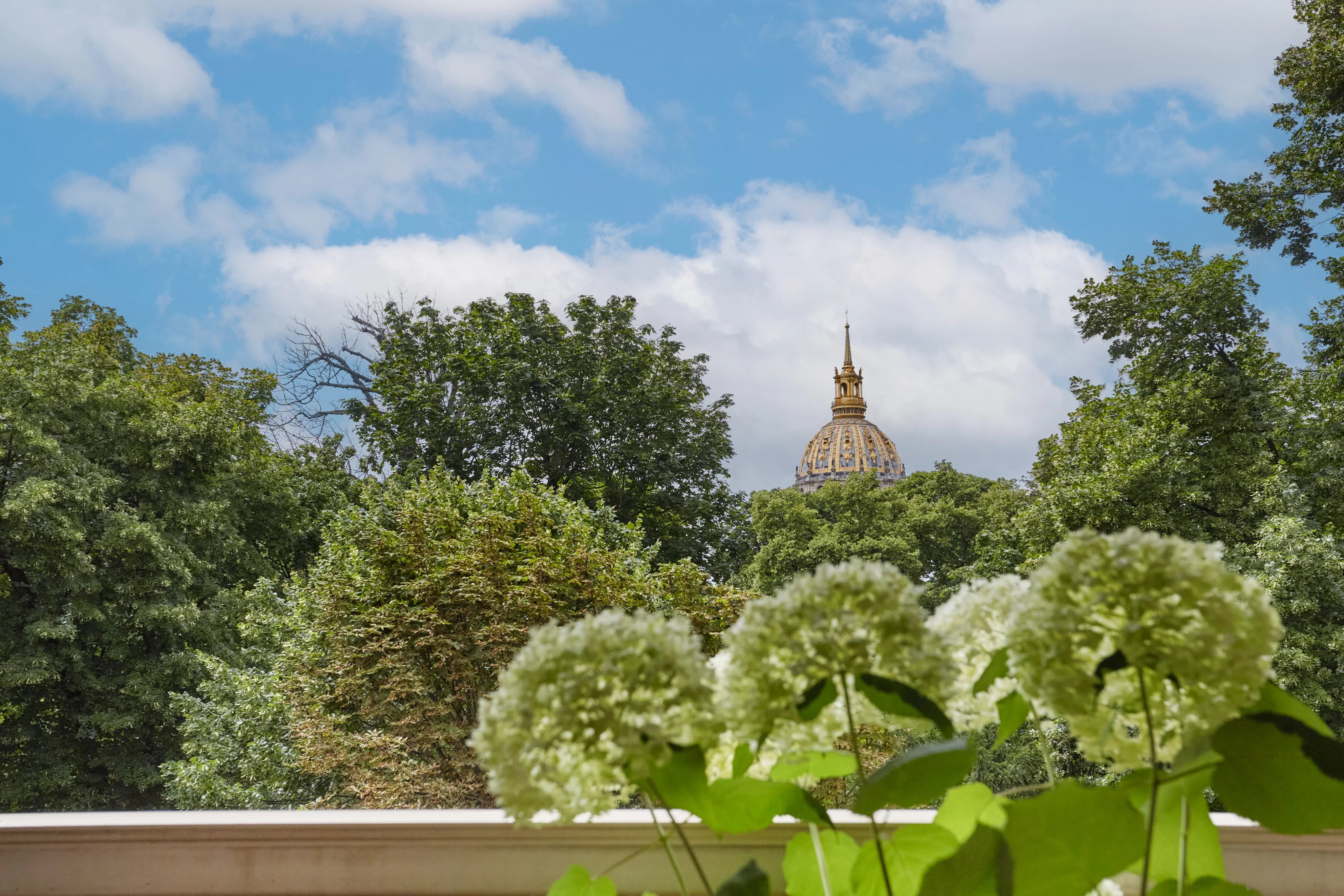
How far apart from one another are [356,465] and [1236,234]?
9.12 metres

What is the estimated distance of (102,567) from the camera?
22.3 feet

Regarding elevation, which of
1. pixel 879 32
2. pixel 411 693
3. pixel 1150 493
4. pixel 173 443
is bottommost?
pixel 411 693

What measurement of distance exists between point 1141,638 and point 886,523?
46.3 feet

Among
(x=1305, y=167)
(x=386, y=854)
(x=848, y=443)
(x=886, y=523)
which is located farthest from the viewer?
(x=848, y=443)

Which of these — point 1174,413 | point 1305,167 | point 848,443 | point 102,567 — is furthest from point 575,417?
point 848,443

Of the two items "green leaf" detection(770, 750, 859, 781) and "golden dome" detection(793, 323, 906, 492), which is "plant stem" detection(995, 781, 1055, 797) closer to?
"green leaf" detection(770, 750, 859, 781)

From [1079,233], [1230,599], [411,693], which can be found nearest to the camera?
[1230,599]

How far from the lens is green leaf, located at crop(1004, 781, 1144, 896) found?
414 mm

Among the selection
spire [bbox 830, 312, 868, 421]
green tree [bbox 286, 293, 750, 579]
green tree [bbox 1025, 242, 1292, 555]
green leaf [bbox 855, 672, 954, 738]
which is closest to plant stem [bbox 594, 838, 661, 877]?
green leaf [bbox 855, 672, 954, 738]

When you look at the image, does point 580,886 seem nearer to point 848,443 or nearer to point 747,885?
point 747,885

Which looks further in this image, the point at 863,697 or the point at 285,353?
the point at 285,353

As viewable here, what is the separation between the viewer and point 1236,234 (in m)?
6.77

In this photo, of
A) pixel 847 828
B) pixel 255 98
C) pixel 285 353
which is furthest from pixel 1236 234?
pixel 255 98

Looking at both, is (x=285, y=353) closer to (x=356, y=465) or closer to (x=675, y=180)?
(x=356, y=465)
